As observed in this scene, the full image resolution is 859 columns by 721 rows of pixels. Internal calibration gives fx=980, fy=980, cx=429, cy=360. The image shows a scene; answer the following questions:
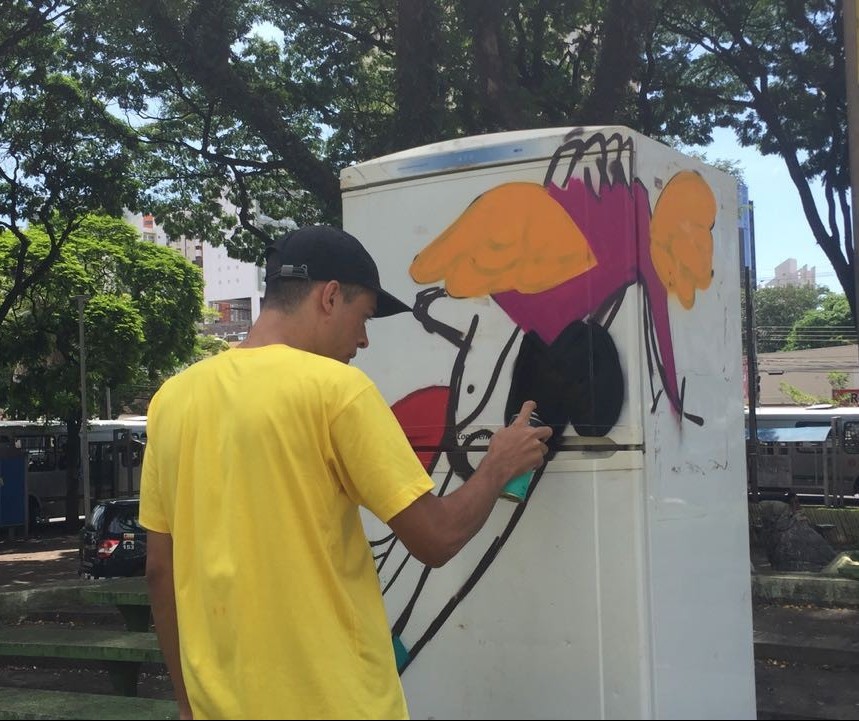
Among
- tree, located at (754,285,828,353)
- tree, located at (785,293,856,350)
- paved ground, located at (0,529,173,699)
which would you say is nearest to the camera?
paved ground, located at (0,529,173,699)

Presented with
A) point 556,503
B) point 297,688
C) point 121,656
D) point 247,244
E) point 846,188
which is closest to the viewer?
point 297,688

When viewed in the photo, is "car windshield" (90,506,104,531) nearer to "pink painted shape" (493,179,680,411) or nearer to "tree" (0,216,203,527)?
"tree" (0,216,203,527)

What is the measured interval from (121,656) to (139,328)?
68.8 ft

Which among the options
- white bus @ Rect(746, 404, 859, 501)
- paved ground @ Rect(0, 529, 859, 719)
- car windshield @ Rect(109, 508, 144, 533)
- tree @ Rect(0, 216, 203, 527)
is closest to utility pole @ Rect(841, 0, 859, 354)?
paved ground @ Rect(0, 529, 859, 719)

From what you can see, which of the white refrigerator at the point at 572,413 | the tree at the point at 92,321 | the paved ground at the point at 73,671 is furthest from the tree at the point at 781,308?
the white refrigerator at the point at 572,413

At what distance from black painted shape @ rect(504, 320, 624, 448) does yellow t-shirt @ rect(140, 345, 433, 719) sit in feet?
2.33

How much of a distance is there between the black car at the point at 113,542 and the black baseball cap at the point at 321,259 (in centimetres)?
1196

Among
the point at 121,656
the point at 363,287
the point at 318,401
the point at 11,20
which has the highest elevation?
the point at 11,20

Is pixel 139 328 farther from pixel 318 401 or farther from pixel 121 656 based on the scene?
pixel 318 401

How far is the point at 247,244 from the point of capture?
54.7ft

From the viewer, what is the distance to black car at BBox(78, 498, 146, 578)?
13.3m

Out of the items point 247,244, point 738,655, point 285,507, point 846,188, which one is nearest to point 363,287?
point 285,507

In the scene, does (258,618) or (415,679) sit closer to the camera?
(258,618)

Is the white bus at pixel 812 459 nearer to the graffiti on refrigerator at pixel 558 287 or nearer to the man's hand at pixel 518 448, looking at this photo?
the graffiti on refrigerator at pixel 558 287
